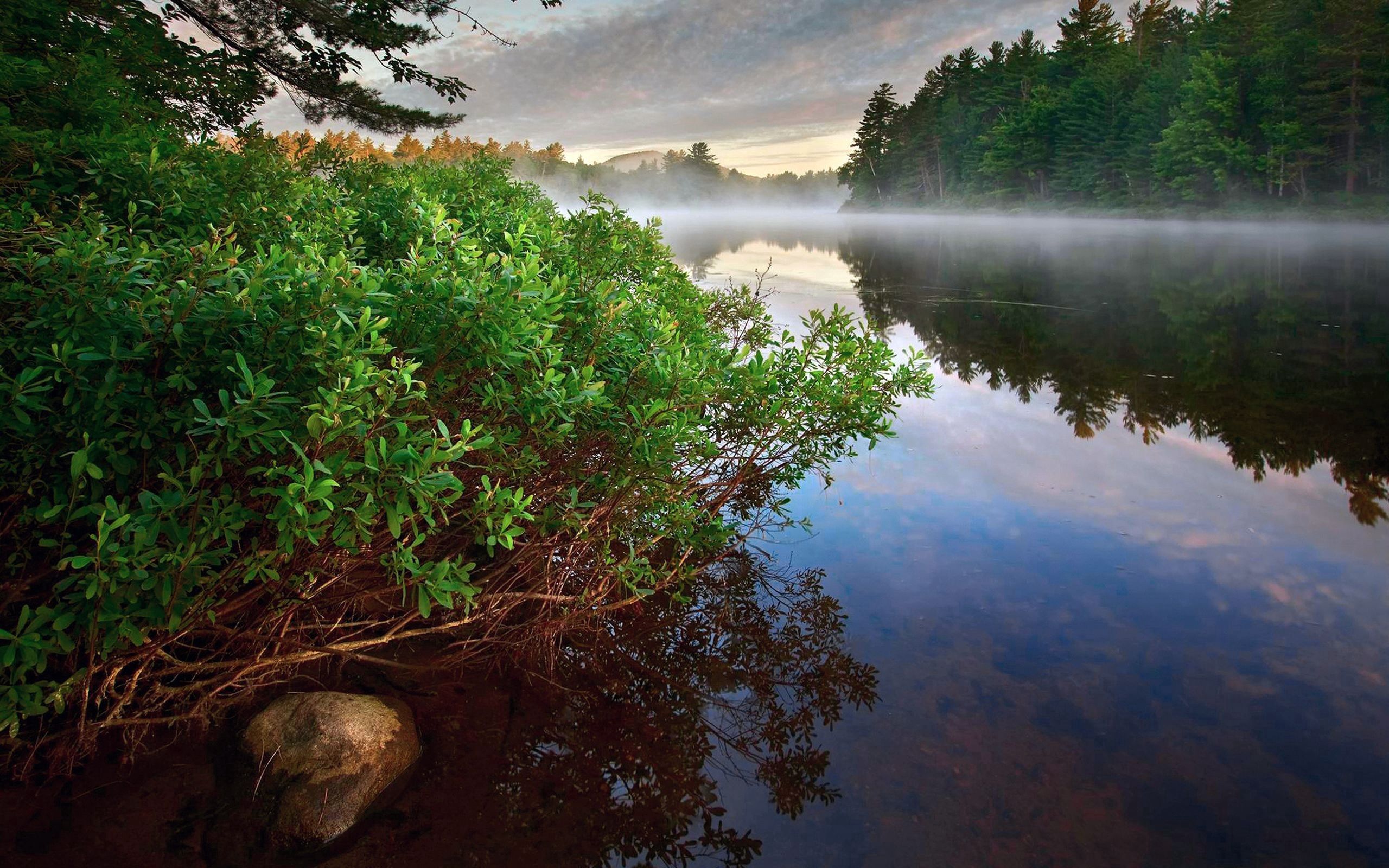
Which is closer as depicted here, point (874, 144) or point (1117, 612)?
point (1117, 612)

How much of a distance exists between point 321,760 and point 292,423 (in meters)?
1.76

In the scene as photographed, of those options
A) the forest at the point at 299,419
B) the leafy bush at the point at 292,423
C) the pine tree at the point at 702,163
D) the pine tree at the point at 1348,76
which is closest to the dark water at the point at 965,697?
the forest at the point at 299,419

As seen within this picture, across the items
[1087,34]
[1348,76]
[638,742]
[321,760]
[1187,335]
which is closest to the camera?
[321,760]

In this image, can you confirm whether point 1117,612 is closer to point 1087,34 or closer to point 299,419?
point 299,419

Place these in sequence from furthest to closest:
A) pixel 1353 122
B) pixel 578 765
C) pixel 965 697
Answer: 1. pixel 1353 122
2. pixel 965 697
3. pixel 578 765

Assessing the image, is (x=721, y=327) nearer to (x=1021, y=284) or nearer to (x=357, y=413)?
(x=357, y=413)

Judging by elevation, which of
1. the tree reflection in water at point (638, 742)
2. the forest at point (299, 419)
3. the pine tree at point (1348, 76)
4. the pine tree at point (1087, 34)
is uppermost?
the pine tree at point (1087, 34)

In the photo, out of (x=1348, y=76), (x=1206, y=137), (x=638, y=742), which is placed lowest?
(x=638, y=742)

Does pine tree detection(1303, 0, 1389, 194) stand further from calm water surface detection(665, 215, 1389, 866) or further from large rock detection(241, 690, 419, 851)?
large rock detection(241, 690, 419, 851)

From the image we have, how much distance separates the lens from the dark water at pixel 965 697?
3463 millimetres

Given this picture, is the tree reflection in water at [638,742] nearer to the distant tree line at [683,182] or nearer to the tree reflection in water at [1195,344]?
the tree reflection in water at [1195,344]

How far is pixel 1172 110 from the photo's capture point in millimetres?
50750

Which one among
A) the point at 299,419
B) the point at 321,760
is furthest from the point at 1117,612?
the point at 299,419

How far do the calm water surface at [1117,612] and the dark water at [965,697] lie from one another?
23mm
